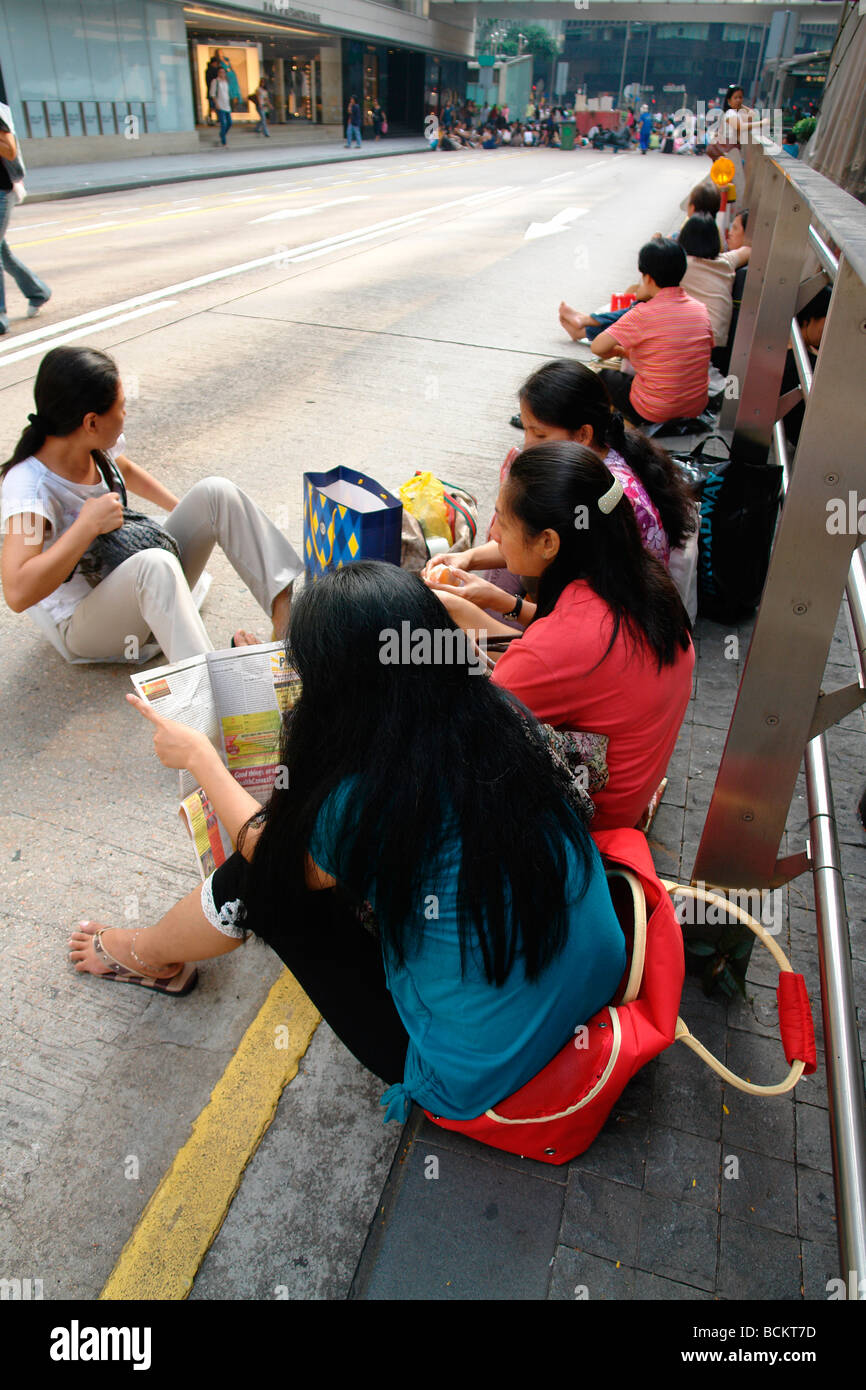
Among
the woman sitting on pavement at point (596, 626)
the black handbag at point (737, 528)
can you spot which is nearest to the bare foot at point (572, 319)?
the black handbag at point (737, 528)

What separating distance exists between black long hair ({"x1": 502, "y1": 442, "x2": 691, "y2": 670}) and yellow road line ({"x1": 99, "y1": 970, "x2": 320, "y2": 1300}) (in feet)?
4.39

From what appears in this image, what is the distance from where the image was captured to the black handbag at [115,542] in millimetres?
3270

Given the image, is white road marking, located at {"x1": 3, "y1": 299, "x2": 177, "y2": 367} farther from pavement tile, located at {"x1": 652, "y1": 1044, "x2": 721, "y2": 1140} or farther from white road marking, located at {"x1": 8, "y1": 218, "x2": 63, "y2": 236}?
pavement tile, located at {"x1": 652, "y1": 1044, "x2": 721, "y2": 1140}

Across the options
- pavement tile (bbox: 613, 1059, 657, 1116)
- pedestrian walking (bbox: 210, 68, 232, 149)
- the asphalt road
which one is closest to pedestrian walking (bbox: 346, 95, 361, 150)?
pedestrian walking (bbox: 210, 68, 232, 149)

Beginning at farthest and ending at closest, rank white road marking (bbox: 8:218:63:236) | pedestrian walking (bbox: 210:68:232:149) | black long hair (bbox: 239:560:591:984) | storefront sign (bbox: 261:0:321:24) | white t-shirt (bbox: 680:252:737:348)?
storefront sign (bbox: 261:0:321:24)
pedestrian walking (bbox: 210:68:232:149)
white road marking (bbox: 8:218:63:236)
white t-shirt (bbox: 680:252:737:348)
black long hair (bbox: 239:560:591:984)

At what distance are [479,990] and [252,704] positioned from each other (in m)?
1.37

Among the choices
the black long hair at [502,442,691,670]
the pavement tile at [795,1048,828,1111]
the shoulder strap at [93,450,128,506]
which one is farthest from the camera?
the shoulder strap at [93,450,128,506]

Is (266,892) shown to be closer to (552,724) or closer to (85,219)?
(552,724)

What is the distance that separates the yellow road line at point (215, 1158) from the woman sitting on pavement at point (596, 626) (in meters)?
1.04

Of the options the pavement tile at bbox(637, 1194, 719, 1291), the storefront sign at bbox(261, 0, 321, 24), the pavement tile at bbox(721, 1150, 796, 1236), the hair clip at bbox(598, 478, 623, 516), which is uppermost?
the storefront sign at bbox(261, 0, 321, 24)

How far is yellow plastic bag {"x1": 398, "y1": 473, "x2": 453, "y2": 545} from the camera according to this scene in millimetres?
3820

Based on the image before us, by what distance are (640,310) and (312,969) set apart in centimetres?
474

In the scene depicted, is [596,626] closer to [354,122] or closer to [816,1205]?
[816,1205]
